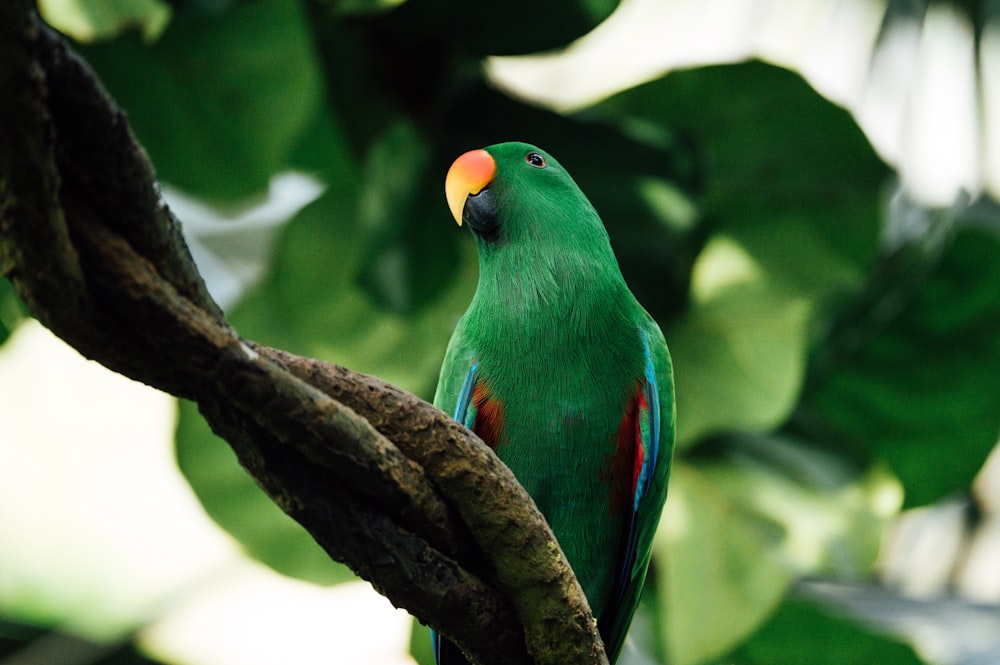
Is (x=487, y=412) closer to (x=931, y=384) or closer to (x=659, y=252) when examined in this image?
(x=659, y=252)

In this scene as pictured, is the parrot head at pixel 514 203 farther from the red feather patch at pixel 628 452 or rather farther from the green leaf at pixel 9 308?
the green leaf at pixel 9 308

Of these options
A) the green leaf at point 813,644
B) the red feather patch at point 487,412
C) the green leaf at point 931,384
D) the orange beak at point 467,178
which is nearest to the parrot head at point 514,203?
the orange beak at point 467,178

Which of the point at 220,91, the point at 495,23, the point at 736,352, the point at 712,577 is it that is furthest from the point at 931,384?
the point at 220,91

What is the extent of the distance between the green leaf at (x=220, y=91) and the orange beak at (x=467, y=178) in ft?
3.65

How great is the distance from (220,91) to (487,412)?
1.36 meters

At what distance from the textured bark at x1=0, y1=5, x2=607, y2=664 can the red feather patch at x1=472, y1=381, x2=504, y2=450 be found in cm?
34

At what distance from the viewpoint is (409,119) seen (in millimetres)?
2082

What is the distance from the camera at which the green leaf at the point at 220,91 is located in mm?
2078

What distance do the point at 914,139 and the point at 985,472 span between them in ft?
3.30

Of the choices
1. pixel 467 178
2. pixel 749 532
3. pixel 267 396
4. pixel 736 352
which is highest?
pixel 736 352

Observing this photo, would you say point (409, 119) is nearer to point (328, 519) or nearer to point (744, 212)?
point (744, 212)

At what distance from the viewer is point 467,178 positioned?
3.63 feet

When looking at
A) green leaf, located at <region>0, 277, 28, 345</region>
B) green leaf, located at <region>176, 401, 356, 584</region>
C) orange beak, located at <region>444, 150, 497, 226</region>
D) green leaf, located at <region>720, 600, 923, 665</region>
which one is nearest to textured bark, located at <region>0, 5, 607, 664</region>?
orange beak, located at <region>444, 150, 497, 226</region>

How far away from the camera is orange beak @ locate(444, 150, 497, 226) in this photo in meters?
1.10
